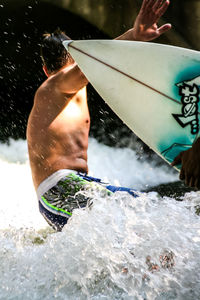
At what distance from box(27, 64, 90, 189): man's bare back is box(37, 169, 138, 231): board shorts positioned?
0.06 metres

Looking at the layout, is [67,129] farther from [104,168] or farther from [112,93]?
[104,168]

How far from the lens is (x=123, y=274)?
1.89 meters

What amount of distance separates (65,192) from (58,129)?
16.2 inches

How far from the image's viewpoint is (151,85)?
273 centimetres

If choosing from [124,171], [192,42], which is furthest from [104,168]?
[192,42]

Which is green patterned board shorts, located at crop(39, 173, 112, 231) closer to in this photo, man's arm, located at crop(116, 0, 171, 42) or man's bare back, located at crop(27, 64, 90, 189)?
man's bare back, located at crop(27, 64, 90, 189)

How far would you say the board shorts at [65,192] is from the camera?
2303 millimetres

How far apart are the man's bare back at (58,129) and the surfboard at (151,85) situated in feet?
0.74

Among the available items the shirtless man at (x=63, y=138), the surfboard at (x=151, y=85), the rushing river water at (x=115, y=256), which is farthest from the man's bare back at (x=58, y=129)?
the rushing river water at (x=115, y=256)

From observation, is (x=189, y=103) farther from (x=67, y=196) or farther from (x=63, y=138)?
(x=67, y=196)

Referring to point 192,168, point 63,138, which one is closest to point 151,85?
point 63,138

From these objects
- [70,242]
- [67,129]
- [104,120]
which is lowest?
[104,120]

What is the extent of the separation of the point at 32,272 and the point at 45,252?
0.14 metres

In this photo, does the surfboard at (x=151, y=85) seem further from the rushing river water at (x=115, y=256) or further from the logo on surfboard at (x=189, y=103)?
the rushing river water at (x=115, y=256)
